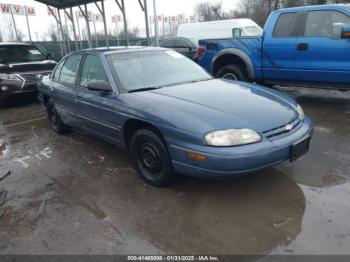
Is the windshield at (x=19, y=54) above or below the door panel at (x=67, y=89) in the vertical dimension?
above

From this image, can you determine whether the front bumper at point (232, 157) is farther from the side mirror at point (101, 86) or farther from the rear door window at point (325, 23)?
the rear door window at point (325, 23)

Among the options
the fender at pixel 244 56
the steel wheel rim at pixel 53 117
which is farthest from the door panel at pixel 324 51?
the steel wheel rim at pixel 53 117

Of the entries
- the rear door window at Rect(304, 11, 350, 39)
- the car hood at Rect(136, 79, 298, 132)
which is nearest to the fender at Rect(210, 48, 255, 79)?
the rear door window at Rect(304, 11, 350, 39)

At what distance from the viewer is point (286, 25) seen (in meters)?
6.86

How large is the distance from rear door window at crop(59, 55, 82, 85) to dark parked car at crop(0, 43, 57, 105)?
11.8 feet

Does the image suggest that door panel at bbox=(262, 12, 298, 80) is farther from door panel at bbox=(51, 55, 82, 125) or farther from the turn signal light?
the turn signal light

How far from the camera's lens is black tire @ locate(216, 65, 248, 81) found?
298 inches

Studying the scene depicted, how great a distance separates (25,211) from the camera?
3529 mm

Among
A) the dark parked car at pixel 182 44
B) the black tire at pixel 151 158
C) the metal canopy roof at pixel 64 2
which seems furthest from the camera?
the dark parked car at pixel 182 44

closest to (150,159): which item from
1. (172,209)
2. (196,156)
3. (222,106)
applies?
(172,209)

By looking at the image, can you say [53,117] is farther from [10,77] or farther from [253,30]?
[253,30]

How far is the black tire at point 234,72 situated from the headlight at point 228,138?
4.64 meters

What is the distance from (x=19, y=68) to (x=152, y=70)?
5805 mm

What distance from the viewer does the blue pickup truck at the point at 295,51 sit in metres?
6.12
